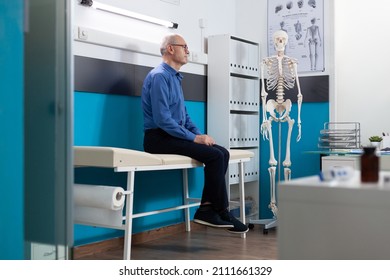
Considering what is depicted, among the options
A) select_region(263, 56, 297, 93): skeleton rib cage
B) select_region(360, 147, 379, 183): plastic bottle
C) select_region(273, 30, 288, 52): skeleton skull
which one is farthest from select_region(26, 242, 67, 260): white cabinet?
select_region(273, 30, 288, 52): skeleton skull

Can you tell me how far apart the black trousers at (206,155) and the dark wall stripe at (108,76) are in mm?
370

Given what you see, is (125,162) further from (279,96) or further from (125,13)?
(279,96)

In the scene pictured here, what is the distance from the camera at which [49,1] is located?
240cm

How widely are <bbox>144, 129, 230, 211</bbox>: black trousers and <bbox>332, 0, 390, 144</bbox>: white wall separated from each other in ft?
4.72

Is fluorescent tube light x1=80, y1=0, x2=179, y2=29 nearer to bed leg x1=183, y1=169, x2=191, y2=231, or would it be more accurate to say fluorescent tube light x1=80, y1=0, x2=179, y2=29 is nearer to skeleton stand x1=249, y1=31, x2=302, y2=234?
skeleton stand x1=249, y1=31, x2=302, y2=234

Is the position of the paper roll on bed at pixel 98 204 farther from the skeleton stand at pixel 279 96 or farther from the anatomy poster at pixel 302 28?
the anatomy poster at pixel 302 28

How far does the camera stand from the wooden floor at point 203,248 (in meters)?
3.58

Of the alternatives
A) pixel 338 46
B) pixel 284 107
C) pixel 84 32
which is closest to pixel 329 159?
pixel 284 107

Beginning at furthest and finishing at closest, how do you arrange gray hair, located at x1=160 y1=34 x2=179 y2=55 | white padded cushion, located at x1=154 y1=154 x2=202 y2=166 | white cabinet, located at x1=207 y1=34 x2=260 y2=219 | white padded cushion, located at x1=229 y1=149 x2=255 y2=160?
white cabinet, located at x1=207 y1=34 x2=260 y2=219 → white padded cushion, located at x1=229 y1=149 x2=255 y2=160 → gray hair, located at x1=160 y1=34 x2=179 y2=55 → white padded cushion, located at x1=154 y1=154 x2=202 y2=166

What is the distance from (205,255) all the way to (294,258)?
1877 millimetres

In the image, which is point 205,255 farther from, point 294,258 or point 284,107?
point 294,258

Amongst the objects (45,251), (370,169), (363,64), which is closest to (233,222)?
(45,251)

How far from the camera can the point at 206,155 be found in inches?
148

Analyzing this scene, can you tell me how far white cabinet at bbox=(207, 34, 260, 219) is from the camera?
4.63 m
